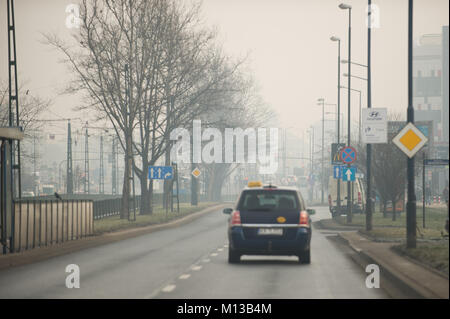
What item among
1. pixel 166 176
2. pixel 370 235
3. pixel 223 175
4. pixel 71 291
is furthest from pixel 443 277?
pixel 223 175

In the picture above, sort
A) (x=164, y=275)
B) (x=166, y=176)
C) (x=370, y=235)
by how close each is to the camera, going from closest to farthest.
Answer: (x=164, y=275)
(x=370, y=235)
(x=166, y=176)

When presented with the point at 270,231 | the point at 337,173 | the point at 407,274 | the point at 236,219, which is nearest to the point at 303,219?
the point at 270,231

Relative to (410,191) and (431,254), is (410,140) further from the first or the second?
(431,254)

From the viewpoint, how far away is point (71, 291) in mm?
14070

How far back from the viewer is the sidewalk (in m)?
12.9

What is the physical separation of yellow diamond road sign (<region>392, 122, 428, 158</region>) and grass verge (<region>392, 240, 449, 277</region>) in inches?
85.6

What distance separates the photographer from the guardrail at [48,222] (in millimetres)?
21750

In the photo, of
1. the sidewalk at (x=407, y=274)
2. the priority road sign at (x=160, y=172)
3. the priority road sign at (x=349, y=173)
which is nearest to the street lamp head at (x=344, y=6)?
the priority road sign at (x=349, y=173)

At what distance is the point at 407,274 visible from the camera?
609 inches

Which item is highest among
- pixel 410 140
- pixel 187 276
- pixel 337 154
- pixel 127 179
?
pixel 410 140

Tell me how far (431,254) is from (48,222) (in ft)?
34.8
